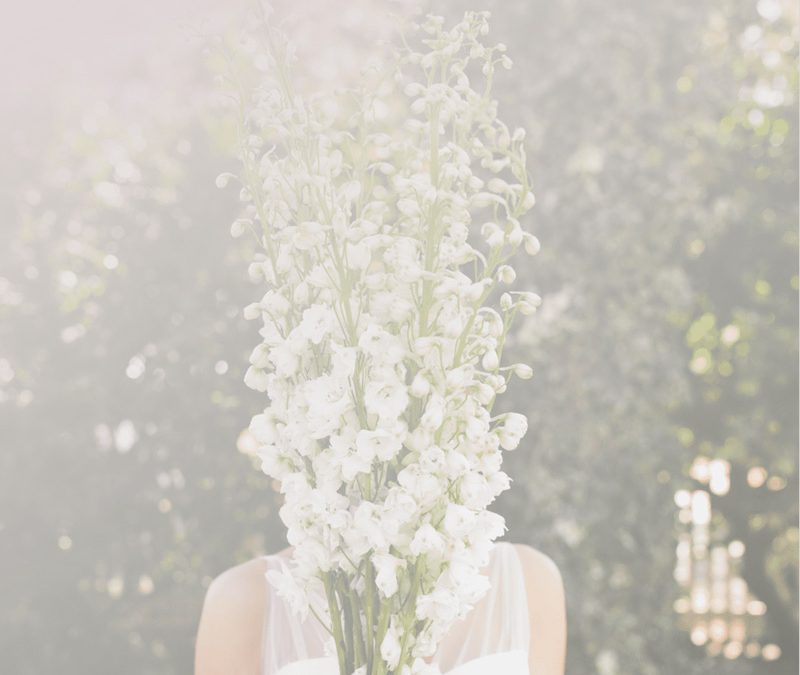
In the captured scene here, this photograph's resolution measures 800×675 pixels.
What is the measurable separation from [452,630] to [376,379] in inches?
45.3

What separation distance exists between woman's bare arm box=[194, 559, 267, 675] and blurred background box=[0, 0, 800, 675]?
137cm

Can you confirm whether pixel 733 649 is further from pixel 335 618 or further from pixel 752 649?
pixel 335 618

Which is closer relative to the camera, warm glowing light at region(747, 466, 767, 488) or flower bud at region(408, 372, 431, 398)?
flower bud at region(408, 372, 431, 398)

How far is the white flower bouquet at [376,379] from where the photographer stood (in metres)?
0.89

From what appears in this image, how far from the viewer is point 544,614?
2.00 metres

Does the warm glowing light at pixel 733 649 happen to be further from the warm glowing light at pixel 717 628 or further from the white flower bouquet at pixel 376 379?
the white flower bouquet at pixel 376 379

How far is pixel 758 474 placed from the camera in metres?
4.32

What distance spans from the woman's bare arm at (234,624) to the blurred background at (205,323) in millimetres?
1373

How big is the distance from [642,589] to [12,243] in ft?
8.54

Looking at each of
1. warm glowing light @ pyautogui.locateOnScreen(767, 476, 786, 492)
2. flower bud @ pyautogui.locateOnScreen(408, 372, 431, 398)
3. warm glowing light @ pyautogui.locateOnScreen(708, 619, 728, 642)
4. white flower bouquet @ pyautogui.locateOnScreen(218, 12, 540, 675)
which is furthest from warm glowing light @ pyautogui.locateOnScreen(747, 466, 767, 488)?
flower bud @ pyautogui.locateOnScreen(408, 372, 431, 398)

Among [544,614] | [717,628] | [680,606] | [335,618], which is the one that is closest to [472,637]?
[544,614]

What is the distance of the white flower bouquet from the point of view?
0.89 m

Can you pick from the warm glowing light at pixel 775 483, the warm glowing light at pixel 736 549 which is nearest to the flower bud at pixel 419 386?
the warm glowing light at pixel 775 483

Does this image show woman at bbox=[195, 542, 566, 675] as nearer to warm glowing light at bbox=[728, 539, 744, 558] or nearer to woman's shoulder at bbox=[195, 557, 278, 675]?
woman's shoulder at bbox=[195, 557, 278, 675]
